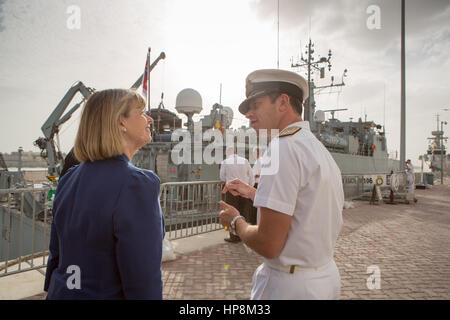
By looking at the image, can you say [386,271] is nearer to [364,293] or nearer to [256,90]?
[364,293]

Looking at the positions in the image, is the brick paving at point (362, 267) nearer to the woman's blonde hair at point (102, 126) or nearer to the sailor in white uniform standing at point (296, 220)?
the sailor in white uniform standing at point (296, 220)

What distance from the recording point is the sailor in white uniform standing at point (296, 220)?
1.24 m

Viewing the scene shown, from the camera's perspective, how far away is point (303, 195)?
130cm

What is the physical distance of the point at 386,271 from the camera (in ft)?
15.9

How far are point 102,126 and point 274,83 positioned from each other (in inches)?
38.4

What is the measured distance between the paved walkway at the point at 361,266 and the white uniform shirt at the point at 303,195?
2946 millimetres

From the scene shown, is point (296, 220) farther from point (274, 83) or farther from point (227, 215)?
point (274, 83)

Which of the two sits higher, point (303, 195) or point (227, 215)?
point (303, 195)

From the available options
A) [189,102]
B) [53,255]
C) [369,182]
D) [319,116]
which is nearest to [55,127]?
[189,102]

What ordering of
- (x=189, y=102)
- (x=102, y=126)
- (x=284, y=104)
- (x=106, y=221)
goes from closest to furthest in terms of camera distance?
(x=106, y=221)
(x=102, y=126)
(x=284, y=104)
(x=189, y=102)

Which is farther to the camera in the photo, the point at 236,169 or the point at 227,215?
the point at 236,169

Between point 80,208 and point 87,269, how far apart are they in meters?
0.28

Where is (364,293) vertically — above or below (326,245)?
below
